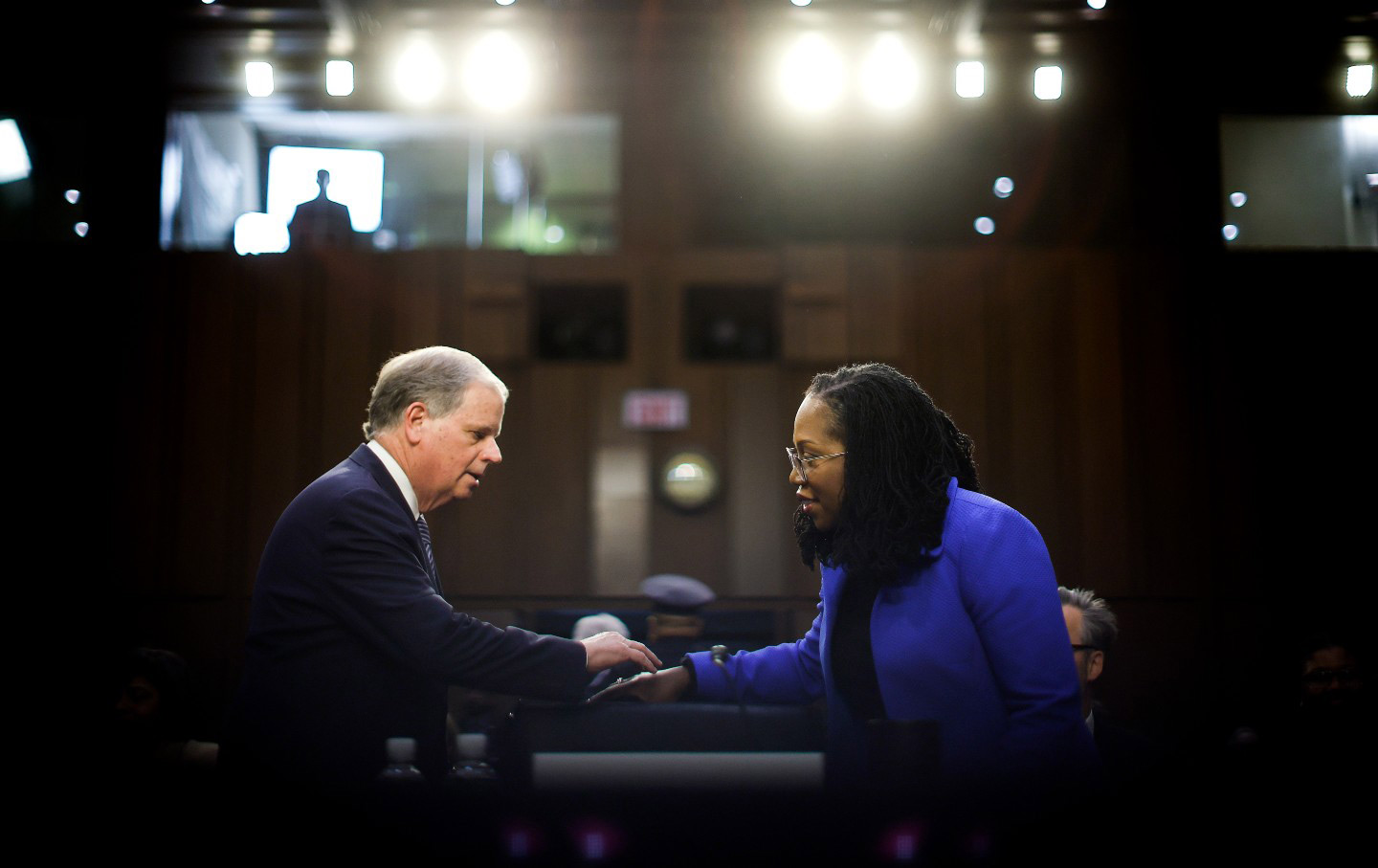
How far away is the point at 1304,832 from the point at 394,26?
4.35 metres

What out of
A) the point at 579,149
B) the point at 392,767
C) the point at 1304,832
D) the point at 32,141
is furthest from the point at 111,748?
the point at 32,141

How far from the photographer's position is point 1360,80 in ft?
13.9

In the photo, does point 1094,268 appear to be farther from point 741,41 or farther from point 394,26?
point 394,26

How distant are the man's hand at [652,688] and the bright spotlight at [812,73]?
3071mm

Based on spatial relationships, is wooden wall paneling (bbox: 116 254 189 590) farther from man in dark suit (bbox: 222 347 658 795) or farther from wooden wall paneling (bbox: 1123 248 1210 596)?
wooden wall paneling (bbox: 1123 248 1210 596)

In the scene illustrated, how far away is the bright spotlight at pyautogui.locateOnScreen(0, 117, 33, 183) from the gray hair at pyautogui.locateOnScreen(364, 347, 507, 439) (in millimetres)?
3411

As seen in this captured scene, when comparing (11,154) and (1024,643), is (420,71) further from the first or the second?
(1024,643)

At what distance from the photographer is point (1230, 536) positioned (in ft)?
12.5

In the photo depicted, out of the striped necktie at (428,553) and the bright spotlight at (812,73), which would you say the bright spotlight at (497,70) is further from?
the striped necktie at (428,553)

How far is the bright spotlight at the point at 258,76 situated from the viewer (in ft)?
14.0

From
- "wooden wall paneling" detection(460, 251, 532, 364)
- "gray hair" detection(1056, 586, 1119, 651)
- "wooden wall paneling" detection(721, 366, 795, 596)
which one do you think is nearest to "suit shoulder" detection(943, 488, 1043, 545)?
"gray hair" detection(1056, 586, 1119, 651)

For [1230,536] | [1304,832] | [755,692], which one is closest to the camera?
[1304,832]

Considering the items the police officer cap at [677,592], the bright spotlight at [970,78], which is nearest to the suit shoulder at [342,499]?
the police officer cap at [677,592]

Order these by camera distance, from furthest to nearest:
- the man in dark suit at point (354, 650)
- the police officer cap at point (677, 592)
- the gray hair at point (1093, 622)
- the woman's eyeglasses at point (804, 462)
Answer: the police officer cap at point (677, 592)
the gray hair at point (1093, 622)
the woman's eyeglasses at point (804, 462)
the man in dark suit at point (354, 650)
